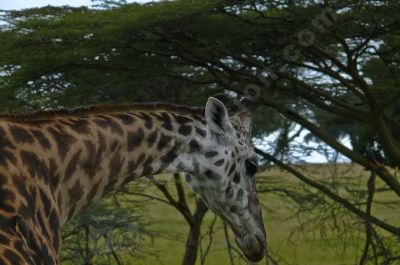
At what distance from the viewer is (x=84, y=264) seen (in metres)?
10.9

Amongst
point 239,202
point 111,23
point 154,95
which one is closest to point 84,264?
point 154,95

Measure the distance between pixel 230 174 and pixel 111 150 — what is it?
74 cm

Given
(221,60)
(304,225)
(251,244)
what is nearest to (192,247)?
(304,225)

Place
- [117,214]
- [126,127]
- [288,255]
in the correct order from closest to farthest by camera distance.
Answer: [126,127] → [117,214] → [288,255]

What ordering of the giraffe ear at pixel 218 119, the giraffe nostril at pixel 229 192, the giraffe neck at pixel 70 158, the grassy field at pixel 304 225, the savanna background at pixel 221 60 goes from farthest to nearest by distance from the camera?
the grassy field at pixel 304 225 < the savanna background at pixel 221 60 < the giraffe nostril at pixel 229 192 < the giraffe ear at pixel 218 119 < the giraffe neck at pixel 70 158

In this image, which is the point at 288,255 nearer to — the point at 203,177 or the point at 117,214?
the point at 117,214

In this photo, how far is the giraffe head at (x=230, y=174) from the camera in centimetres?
505

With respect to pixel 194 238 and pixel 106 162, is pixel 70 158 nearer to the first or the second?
pixel 106 162

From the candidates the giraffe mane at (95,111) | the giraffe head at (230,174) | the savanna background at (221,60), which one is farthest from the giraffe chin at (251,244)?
the savanna background at (221,60)

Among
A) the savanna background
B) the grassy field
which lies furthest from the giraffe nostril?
the grassy field

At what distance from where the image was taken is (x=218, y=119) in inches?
200

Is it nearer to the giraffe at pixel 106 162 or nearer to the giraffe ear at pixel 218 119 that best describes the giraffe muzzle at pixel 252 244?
the giraffe at pixel 106 162

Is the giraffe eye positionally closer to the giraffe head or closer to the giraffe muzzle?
the giraffe head

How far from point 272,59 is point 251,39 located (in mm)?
748
